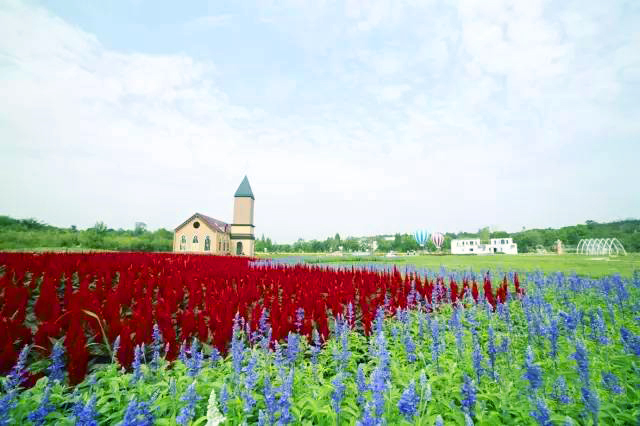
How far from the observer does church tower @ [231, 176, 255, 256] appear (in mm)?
40812

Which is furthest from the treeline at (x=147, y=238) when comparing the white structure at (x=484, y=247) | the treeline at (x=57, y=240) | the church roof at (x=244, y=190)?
the church roof at (x=244, y=190)

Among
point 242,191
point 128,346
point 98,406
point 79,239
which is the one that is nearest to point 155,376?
point 128,346

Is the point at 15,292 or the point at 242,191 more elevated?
the point at 242,191

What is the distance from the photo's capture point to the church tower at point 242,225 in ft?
134

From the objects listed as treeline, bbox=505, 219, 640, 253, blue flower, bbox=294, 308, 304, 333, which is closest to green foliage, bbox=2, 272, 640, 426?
blue flower, bbox=294, 308, 304, 333

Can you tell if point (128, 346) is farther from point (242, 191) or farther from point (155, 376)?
point (242, 191)

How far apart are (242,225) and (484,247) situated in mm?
82825

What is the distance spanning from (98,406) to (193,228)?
36469mm

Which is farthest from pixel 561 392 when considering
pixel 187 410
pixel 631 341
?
pixel 187 410

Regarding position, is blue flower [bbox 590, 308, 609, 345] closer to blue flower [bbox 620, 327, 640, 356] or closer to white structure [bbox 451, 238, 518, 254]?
blue flower [bbox 620, 327, 640, 356]

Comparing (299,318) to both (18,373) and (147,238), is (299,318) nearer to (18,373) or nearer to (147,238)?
(18,373)

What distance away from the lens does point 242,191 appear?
4181 cm

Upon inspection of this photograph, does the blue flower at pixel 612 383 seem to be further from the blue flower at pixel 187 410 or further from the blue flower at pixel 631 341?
the blue flower at pixel 187 410

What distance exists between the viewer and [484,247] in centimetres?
9644
